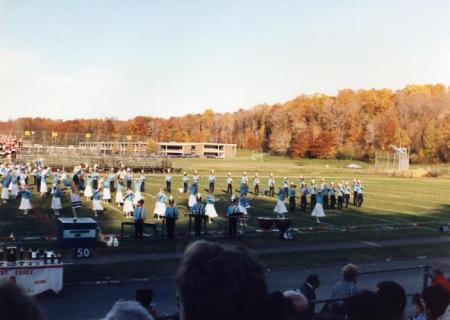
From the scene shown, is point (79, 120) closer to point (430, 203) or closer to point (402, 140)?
point (402, 140)

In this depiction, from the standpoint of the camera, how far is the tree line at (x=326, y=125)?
9731 centimetres

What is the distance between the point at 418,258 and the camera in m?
16.2

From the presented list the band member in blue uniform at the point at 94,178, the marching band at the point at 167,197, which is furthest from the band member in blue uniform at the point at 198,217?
the band member in blue uniform at the point at 94,178

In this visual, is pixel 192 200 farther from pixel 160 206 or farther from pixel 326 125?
pixel 326 125

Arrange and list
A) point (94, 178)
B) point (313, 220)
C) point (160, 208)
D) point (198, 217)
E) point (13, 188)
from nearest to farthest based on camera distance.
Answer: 1. point (198, 217)
2. point (160, 208)
3. point (313, 220)
4. point (13, 188)
5. point (94, 178)

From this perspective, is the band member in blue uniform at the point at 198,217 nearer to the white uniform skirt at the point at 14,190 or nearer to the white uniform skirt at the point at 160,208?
the white uniform skirt at the point at 160,208

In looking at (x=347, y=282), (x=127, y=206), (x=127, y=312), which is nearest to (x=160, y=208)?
(x=127, y=206)

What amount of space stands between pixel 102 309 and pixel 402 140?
93940 millimetres

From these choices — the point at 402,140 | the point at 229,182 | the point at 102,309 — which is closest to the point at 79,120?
the point at 402,140

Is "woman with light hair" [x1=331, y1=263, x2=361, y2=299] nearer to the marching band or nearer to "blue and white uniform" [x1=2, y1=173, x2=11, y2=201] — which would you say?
the marching band

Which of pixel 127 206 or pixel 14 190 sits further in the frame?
pixel 14 190

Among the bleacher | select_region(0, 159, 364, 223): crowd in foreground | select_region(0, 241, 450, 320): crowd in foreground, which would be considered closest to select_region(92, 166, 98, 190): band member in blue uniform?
select_region(0, 159, 364, 223): crowd in foreground

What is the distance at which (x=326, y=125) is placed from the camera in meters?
114

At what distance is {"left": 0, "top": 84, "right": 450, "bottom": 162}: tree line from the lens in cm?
9731
